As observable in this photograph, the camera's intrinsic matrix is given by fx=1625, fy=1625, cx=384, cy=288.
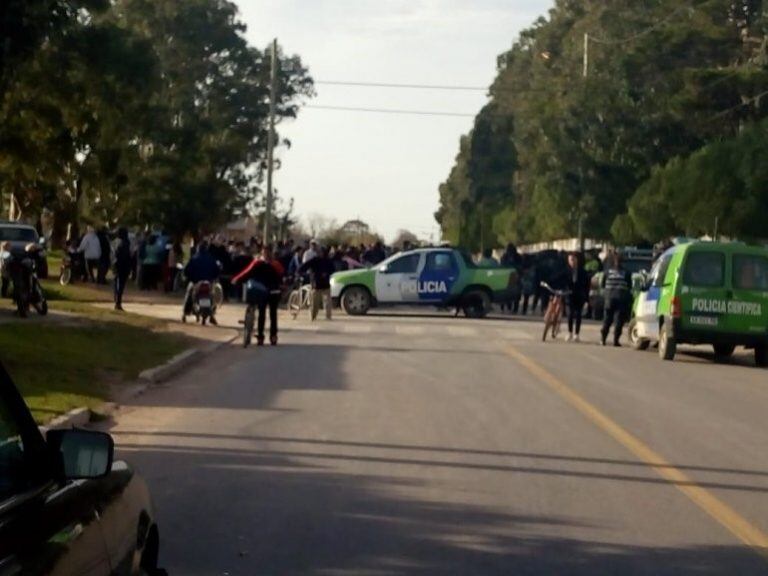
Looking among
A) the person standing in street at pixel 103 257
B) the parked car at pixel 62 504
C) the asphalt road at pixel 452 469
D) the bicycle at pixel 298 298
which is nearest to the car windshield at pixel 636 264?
the bicycle at pixel 298 298

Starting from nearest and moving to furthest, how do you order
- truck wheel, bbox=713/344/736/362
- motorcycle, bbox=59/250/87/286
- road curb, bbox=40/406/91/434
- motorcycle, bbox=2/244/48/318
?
road curb, bbox=40/406/91/434 → truck wheel, bbox=713/344/736/362 → motorcycle, bbox=2/244/48/318 → motorcycle, bbox=59/250/87/286

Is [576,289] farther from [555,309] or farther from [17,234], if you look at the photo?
[17,234]

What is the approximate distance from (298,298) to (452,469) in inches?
1086

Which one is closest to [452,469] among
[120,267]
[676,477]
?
[676,477]

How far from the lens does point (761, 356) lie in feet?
86.5

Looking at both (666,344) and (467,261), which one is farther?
(467,261)

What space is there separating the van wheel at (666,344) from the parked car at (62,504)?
68.5 ft

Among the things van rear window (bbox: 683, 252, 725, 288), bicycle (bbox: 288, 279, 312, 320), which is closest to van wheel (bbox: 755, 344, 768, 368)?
van rear window (bbox: 683, 252, 725, 288)

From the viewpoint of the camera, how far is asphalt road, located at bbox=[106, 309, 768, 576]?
923cm

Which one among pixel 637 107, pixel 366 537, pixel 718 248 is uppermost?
pixel 637 107

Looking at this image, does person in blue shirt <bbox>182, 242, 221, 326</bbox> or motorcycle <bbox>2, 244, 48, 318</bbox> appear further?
person in blue shirt <bbox>182, 242, 221, 326</bbox>

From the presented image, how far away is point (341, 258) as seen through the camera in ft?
163

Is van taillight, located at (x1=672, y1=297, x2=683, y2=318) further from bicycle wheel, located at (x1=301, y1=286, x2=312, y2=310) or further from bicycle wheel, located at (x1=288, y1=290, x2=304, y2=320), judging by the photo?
bicycle wheel, located at (x1=288, y1=290, x2=304, y2=320)

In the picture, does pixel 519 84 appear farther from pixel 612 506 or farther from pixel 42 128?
pixel 612 506
